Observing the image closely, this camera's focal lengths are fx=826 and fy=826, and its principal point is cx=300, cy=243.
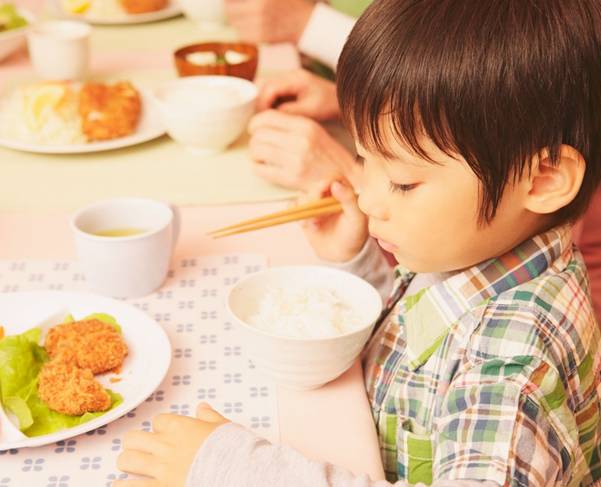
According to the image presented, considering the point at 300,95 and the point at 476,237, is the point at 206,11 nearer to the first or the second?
the point at 300,95

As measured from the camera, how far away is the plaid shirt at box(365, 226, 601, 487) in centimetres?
A: 80

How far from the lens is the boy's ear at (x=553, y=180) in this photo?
2.85 feet

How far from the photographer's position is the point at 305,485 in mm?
789

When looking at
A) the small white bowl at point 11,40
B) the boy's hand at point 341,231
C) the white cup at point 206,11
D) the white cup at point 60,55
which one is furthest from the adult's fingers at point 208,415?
the white cup at point 206,11

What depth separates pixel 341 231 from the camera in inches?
49.9

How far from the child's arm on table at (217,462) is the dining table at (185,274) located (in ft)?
0.10

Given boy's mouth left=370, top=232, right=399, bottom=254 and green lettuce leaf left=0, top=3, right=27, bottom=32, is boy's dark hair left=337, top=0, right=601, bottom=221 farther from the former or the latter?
green lettuce leaf left=0, top=3, right=27, bottom=32

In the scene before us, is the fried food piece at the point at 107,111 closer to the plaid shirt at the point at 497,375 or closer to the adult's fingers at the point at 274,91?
the adult's fingers at the point at 274,91

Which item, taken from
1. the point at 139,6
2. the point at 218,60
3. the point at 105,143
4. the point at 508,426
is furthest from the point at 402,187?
the point at 139,6

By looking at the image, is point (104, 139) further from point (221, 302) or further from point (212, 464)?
point (212, 464)

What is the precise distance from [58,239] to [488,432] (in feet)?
2.47

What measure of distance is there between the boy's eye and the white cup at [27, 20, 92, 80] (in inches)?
46.5

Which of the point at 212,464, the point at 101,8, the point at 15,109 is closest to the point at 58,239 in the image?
the point at 15,109

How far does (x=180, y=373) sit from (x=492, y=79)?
49 centimetres
